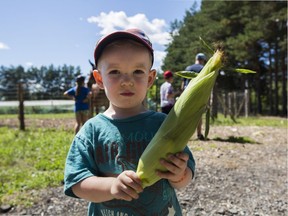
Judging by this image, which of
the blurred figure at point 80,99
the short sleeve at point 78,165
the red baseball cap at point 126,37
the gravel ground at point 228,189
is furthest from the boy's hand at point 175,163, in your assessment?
the blurred figure at point 80,99

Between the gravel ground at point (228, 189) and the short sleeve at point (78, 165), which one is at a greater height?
the short sleeve at point (78, 165)

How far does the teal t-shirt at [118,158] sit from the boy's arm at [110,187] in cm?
4

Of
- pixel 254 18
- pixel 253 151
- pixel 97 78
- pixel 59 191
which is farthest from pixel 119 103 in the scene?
pixel 254 18

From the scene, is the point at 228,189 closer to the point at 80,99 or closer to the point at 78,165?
the point at 78,165

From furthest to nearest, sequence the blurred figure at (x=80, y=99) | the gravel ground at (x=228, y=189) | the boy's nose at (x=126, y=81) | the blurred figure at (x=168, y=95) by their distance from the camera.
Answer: the blurred figure at (x=80, y=99)
the blurred figure at (x=168, y=95)
the gravel ground at (x=228, y=189)
the boy's nose at (x=126, y=81)

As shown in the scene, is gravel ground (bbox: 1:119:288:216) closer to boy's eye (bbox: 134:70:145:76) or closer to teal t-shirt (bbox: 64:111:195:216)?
teal t-shirt (bbox: 64:111:195:216)

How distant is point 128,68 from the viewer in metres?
1.45

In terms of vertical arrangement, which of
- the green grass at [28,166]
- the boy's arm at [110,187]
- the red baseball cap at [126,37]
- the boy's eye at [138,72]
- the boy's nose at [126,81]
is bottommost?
the green grass at [28,166]

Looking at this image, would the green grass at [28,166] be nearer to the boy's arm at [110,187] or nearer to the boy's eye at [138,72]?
the boy's arm at [110,187]

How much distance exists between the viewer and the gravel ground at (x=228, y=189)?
381 cm

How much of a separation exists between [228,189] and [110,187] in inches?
139

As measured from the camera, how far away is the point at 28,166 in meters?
5.79

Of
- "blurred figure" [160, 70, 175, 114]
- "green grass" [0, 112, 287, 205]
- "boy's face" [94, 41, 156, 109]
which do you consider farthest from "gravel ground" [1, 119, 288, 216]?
"boy's face" [94, 41, 156, 109]

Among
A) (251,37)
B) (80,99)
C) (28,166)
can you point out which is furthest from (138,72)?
(251,37)
